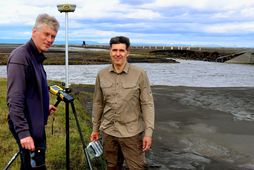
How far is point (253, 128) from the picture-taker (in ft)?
38.8

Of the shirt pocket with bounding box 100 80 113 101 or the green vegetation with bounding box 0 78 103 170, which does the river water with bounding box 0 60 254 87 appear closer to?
the green vegetation with bounding box 0 78 103 170

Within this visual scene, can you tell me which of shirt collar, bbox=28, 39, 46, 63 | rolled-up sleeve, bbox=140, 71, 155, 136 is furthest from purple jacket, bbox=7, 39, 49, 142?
rolled-up sleeve, bbox=140, 71, 155, 136

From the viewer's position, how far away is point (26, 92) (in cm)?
388

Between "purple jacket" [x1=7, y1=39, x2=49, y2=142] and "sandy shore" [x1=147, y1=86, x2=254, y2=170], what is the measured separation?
4.30 meters

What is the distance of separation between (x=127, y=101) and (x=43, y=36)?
1.33 metres

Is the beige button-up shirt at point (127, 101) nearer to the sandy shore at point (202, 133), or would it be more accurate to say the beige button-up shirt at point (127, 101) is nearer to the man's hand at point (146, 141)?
the man's hand at point (146, 141)

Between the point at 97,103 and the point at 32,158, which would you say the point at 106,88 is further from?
the point at 32,158

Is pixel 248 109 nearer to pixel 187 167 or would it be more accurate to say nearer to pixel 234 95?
pixel 234 95

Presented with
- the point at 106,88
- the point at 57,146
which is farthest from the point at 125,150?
the point at 57,146

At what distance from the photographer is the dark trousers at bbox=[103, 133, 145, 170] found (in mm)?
4824

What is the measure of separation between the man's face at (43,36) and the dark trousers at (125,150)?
4.93 feet

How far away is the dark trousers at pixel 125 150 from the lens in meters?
4.82

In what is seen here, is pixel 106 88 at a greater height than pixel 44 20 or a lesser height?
lesser

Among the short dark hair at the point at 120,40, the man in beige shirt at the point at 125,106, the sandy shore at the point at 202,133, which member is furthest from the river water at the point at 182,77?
the short dark hair at the point at 120,40
